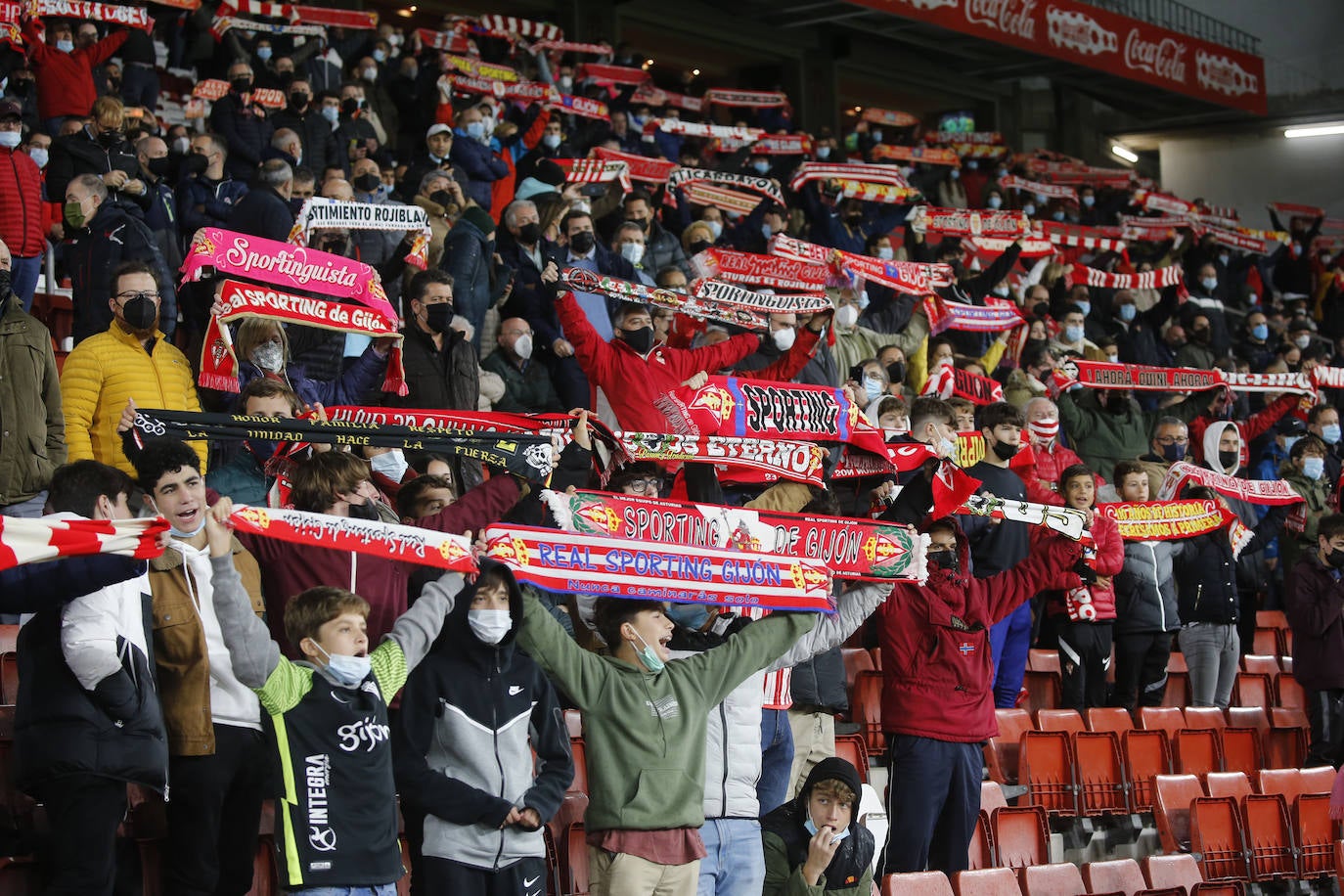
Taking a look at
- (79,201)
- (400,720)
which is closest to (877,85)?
(79,201)

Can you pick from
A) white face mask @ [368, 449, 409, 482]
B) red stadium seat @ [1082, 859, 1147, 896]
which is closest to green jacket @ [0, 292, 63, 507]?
white face mask @ [368, 449, 409, 482]

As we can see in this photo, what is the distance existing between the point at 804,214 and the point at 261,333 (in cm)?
871

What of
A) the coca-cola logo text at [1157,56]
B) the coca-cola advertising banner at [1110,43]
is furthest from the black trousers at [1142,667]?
the coca-cola logo text at [1157,56]

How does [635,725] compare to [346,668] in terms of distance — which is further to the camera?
[635,725]

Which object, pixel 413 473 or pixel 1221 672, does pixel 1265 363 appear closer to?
pixel 1221 672

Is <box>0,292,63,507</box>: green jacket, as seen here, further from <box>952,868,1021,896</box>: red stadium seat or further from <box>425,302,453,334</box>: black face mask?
<box>952,868,1021,896</box>: red stadium seat

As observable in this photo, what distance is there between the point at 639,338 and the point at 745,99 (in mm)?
12044

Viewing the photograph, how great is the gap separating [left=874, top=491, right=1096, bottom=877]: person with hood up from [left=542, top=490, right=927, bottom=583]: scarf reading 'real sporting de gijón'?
21.5 inches

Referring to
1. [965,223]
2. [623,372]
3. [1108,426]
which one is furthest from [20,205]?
[965,223]

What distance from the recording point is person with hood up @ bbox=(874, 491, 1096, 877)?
6.55m

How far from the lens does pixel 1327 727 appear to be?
8.98m

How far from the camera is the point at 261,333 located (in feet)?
22.7

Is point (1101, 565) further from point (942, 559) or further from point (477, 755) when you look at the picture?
point (477, 755)

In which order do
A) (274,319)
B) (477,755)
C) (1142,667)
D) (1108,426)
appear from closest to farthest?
(477,755), (274,319), (1142,667), (1108,426)
